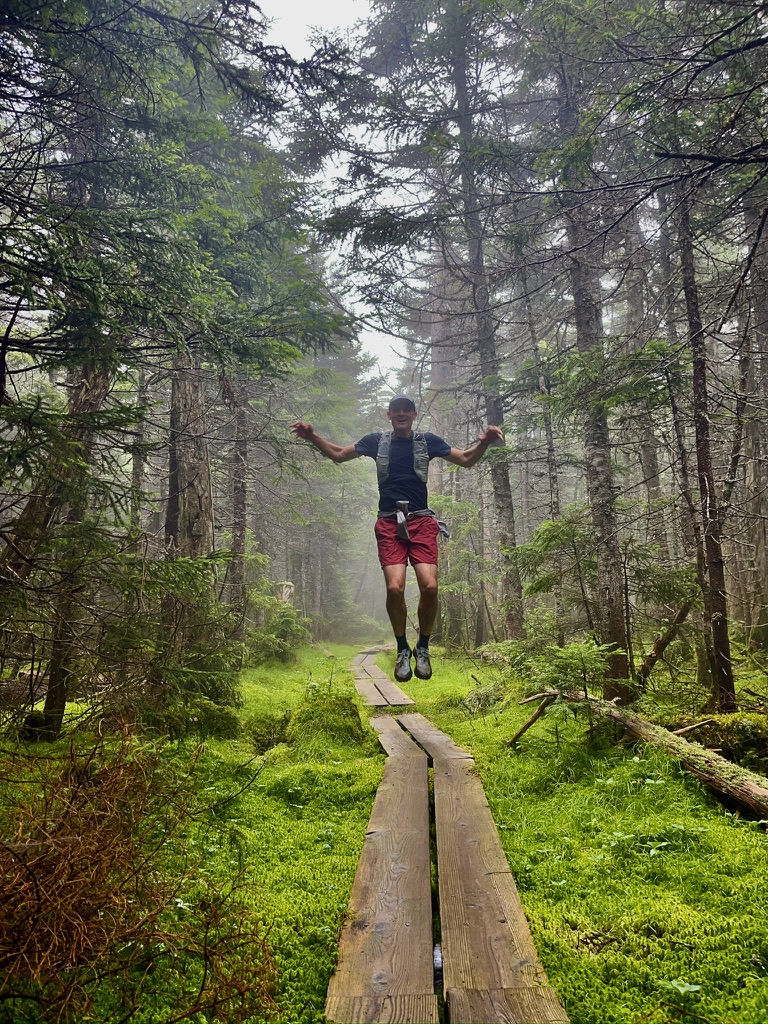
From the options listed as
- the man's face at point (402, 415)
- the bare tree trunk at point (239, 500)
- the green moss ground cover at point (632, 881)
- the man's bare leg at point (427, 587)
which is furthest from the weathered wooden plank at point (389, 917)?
the bare tree trunk at point (239, 500)

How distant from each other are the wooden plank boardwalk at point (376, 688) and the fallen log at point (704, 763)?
4.34 m

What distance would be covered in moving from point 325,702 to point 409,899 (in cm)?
444

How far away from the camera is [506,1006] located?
2.24m

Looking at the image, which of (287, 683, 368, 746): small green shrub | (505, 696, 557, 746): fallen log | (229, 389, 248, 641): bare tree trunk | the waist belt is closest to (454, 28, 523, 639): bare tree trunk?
(505, 696, 557, 746): fallen log

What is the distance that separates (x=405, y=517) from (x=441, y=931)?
3.87m

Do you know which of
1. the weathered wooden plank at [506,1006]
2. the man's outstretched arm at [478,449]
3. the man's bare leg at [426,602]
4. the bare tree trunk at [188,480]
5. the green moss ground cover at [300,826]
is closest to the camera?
the weathered wooden plank at [506,1006]

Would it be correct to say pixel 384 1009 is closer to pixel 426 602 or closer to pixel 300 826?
pixel 300 826

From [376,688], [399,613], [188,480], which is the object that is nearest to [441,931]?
[399,613]

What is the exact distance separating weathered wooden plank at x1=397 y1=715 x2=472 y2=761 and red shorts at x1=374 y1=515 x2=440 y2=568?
2.14 metres

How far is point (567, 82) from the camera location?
9555 millimetres

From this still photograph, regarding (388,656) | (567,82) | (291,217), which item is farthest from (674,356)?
(388,656)

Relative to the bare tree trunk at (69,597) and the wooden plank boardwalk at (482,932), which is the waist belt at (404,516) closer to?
the wooden plank boardwalk at (482,932)

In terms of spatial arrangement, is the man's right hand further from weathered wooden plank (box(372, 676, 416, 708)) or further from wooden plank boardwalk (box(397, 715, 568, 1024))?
weathered wooden plank (box(372, 676, 416, 708))

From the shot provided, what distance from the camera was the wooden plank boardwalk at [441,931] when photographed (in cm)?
224
